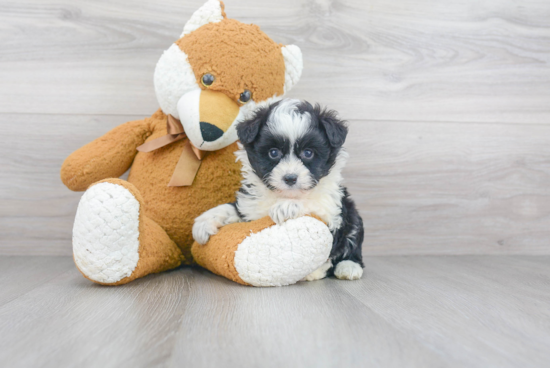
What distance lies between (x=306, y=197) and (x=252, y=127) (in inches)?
9.8

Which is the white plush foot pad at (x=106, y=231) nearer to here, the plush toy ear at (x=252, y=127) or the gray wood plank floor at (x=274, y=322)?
the gray wood plank floor at (x=274, y=322)

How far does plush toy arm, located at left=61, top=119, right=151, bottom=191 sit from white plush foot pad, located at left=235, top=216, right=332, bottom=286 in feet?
1.92

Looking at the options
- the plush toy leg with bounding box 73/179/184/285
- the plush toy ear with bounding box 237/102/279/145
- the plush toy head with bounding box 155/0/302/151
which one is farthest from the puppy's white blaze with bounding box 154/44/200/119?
the plush toy leg with bounding box 73/179/184/285

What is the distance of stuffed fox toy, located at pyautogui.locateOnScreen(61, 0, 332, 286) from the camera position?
3.76 feet

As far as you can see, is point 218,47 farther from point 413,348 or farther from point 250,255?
point 413,348

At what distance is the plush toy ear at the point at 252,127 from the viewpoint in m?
1.21

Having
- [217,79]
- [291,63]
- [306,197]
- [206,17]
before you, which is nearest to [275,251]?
[306,197]

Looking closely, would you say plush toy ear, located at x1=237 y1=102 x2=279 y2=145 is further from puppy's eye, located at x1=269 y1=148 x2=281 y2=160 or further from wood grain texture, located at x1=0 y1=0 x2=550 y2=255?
wood grain texture, located at x1=0 y1=0 x2=550 y2=255

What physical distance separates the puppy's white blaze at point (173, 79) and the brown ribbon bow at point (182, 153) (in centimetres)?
4

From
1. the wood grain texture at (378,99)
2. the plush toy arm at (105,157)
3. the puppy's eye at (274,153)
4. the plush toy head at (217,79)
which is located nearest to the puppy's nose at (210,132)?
the plush toy head at (217,79)

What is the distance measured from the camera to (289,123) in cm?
119

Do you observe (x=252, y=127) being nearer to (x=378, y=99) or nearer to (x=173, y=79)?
(x=173, y=79)

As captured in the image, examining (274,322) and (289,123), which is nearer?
(274,322)

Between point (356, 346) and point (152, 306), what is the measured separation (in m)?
0.49
